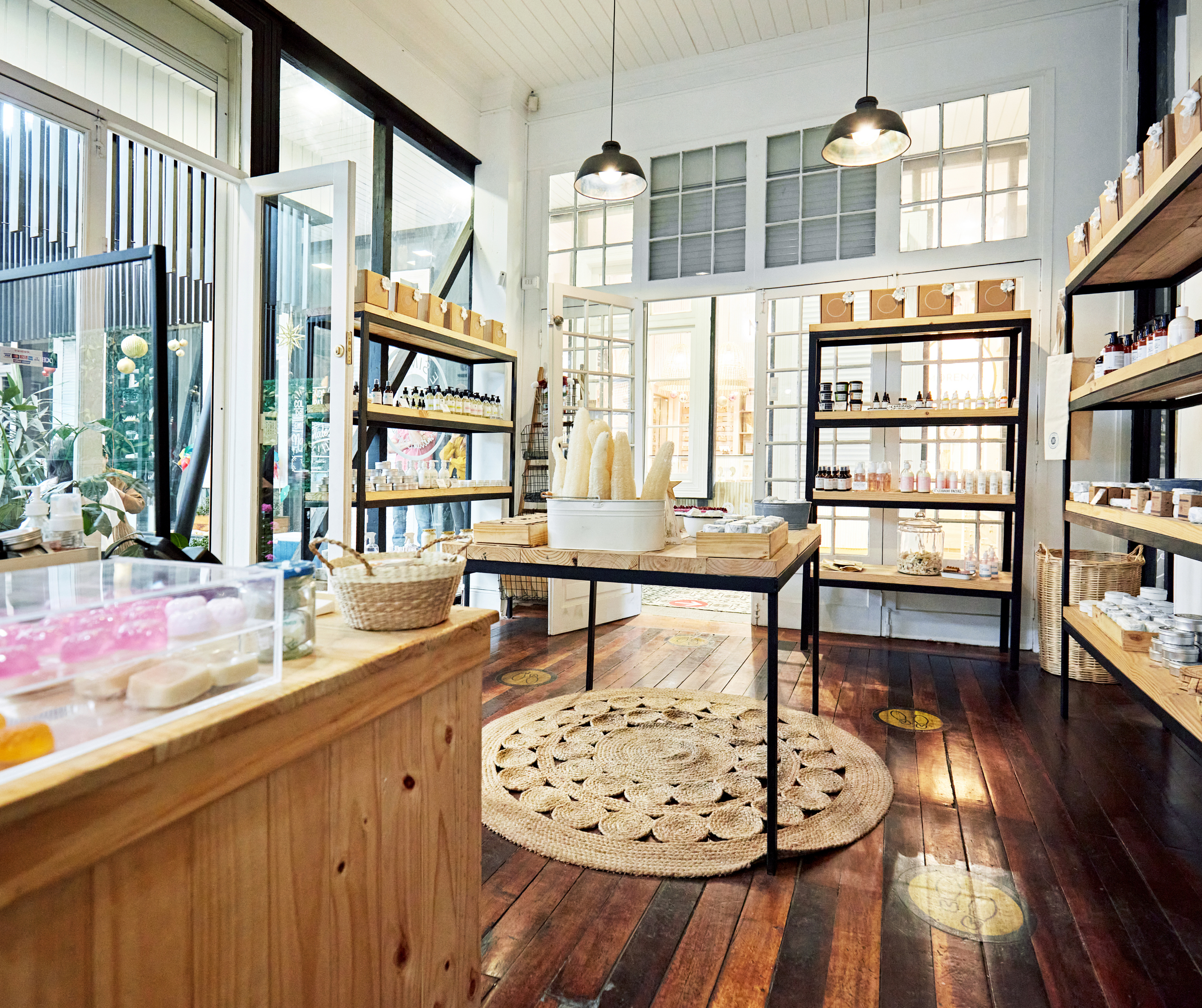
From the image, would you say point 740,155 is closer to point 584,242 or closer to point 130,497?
point 584,242

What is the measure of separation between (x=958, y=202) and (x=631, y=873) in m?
4.18

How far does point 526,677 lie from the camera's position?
3439mm

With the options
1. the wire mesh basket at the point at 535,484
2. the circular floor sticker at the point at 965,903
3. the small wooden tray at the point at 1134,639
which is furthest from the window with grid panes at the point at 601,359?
the circular floor sticker at the point at 965,903

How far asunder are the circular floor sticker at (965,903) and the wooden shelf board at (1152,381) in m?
1.31

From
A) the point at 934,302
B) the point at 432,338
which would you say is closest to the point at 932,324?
the point at 934,302

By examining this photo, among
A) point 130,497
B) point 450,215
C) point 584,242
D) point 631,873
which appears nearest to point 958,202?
point 584,242

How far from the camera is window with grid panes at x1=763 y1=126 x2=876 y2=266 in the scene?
4.51 metres

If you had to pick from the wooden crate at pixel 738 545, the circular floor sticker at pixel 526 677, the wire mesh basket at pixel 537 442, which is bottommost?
the circular floor sticker at pixel 526 677

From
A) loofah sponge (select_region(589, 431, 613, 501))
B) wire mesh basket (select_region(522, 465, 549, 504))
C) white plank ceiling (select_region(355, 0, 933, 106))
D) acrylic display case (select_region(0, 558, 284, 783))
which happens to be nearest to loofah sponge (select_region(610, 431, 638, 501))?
loofah sponge (select_region(589, 431, 613, 501))

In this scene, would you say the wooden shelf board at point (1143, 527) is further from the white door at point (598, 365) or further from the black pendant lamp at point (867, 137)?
the white door at point (598, 365)

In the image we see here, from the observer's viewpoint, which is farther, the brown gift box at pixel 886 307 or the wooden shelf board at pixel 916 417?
the brown gift box at pixel 886 307

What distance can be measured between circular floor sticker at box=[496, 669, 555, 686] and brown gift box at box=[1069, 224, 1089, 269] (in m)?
2.79

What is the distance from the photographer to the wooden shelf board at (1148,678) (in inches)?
71.3

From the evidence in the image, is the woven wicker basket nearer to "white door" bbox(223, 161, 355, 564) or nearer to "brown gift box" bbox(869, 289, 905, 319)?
"brown gift box" bbox(869, 289, 905, 319)
